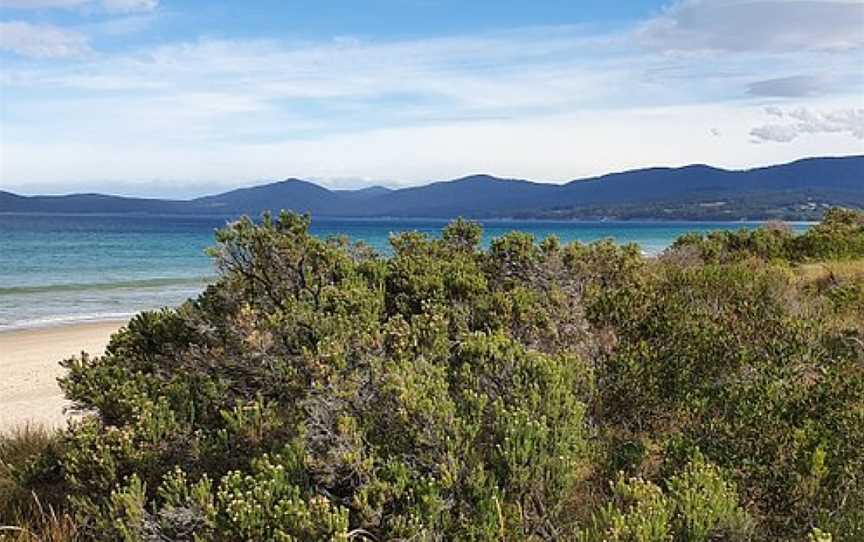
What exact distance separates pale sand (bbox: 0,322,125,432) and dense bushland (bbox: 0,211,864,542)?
4.50 m

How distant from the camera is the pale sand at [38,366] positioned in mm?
11719

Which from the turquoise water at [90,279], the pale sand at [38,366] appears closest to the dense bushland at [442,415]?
the pale sand at [38,366]

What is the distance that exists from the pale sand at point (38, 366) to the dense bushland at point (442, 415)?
4.50 meters

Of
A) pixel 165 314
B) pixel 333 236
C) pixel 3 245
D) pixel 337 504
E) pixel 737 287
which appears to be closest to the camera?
pixel 337 504

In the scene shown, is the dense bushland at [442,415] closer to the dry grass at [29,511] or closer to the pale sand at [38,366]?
the dry grass at [29,511]

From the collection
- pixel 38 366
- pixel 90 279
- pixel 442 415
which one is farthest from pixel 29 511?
pixel 90 279

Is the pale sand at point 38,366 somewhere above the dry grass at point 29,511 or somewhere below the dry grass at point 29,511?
below

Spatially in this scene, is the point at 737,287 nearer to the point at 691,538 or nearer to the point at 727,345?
the point at 727,345

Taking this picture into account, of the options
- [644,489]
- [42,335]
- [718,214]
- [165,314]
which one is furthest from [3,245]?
[718,214]

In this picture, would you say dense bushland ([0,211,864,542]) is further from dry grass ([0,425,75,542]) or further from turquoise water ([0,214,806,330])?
turquoise water ([0,214,806,330])

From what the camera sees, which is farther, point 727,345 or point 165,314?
point 165,314

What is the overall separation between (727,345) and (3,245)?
206ft

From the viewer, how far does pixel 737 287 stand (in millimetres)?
7855

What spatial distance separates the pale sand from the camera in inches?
461
